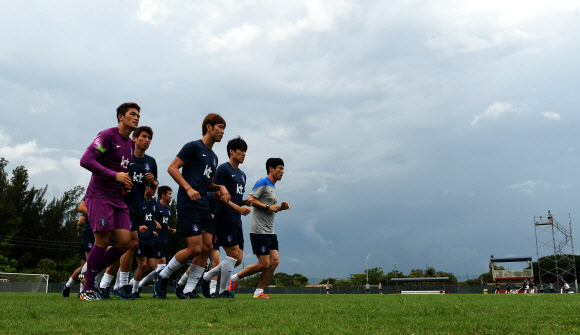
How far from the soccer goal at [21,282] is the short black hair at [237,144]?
2322cm

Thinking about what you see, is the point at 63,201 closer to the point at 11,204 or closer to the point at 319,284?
the point at 11,204

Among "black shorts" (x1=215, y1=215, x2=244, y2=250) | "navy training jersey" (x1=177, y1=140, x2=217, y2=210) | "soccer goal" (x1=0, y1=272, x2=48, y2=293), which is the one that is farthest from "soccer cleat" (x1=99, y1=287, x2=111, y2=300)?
"soccer goal" (x1=0, y1=272, x2=48, y2=293)

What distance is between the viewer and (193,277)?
291 inches

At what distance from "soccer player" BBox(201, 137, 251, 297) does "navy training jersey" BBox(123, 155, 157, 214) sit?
1.22 metres

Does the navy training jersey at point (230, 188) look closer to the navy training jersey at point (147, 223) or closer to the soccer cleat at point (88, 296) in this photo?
the navy training jersey at point (147, 223)

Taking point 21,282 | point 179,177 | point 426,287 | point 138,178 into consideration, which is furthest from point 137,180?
point 426,287

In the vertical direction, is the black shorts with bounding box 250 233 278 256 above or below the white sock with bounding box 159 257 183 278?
above

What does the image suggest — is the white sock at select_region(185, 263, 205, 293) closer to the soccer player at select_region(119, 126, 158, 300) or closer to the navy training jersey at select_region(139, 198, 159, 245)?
the soccer player at select_region(119, 126, 158, 300)

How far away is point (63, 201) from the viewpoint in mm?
59406

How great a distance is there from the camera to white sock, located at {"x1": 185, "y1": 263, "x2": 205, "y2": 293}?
24.0 feet

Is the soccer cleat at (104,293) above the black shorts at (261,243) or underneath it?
underneath

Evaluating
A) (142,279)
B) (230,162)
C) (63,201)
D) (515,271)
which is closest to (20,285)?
(142,279)

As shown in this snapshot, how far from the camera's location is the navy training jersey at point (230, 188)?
7789 mm

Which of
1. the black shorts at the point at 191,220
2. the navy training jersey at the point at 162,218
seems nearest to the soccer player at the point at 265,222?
the black shorts at the point at 191,220
